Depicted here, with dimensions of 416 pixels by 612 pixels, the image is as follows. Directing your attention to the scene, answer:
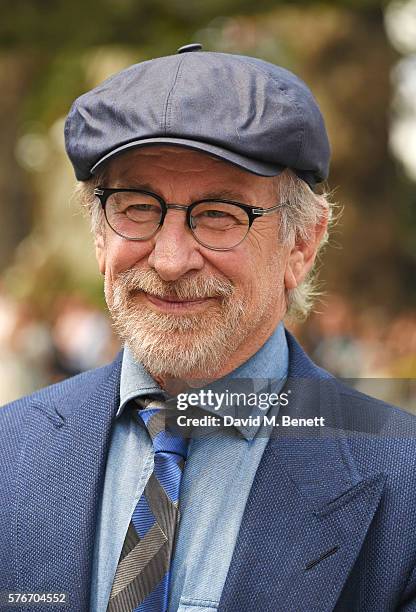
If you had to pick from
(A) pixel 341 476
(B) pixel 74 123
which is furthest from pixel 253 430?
(B) pixel 74 123

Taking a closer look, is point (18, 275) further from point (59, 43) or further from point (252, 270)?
point (252, 270)

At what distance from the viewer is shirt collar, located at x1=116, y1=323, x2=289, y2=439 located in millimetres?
2305

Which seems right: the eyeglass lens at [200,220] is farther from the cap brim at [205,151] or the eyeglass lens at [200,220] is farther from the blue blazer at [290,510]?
the blue blazer at [290,510]

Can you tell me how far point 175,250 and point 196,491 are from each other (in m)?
0.54

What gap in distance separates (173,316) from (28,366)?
18.9 ft

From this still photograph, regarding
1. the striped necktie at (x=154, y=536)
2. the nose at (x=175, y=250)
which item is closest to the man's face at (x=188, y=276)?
the nose at (x=175, y=250)

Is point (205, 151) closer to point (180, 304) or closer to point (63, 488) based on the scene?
point (180, 304)

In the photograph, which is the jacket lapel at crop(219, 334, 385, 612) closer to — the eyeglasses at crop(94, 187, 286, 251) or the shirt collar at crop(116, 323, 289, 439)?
the shirt collar at crop(116, 323, 289, 439)

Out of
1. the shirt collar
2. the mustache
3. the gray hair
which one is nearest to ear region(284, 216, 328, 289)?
the gray hair

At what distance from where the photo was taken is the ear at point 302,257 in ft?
7.95

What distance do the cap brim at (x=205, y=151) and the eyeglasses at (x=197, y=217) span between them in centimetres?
9

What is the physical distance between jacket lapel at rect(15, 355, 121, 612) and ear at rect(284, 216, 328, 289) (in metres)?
0.49

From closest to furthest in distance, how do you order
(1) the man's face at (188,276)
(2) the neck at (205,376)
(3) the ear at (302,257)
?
(1) the man's face at (188,276) < (2) the neck at (205,376) < (3) the ear at (302,257)

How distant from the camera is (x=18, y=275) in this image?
1143cm
